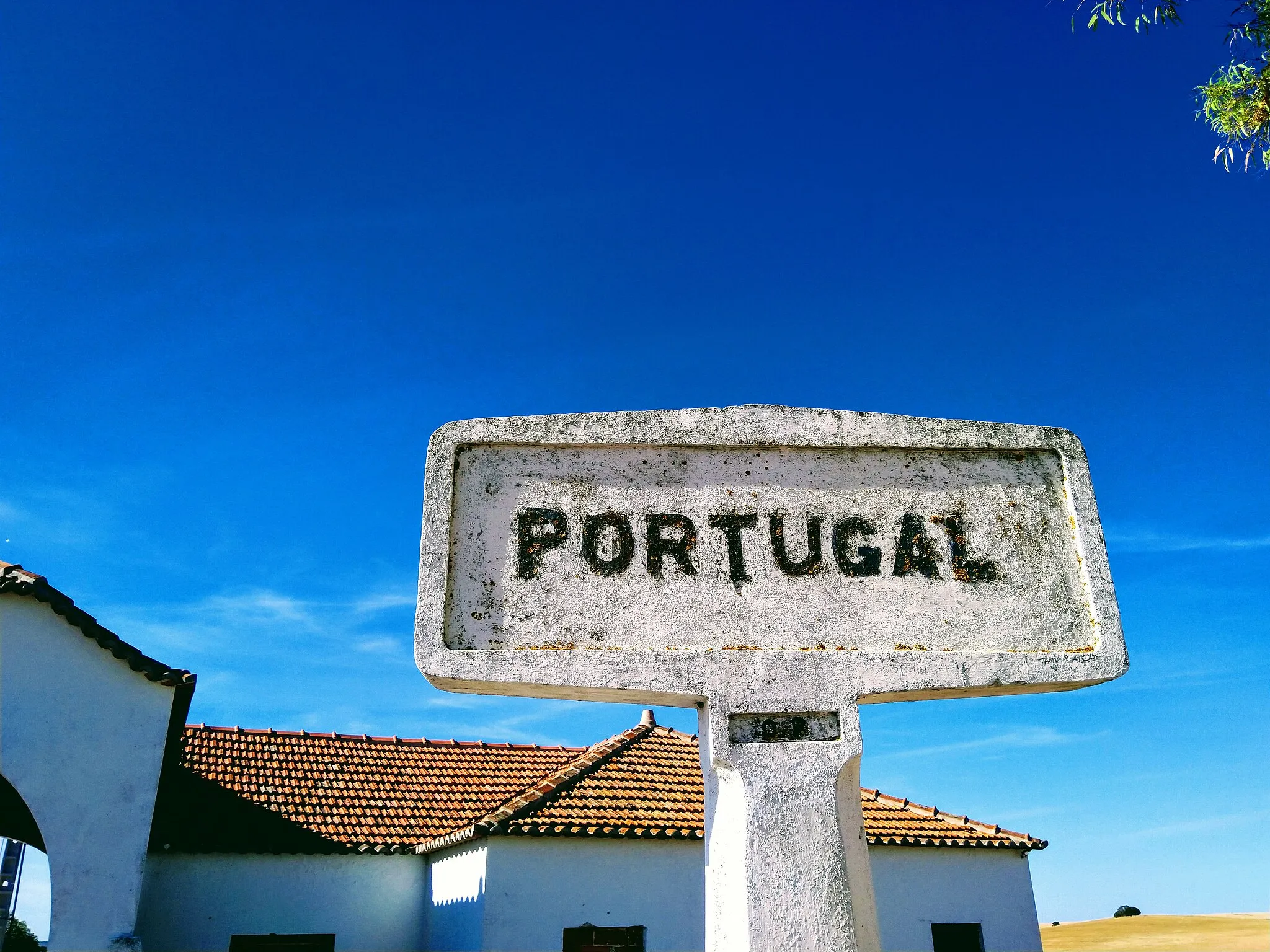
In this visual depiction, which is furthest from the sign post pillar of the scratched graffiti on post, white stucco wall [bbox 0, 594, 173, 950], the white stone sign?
white stucco wall [bbox 0, 594, 173, 950]

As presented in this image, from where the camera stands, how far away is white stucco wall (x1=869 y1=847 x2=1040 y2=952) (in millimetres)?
12586

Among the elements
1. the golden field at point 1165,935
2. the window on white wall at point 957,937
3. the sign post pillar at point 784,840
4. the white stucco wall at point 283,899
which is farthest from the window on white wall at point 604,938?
the golden field at point 1165,935

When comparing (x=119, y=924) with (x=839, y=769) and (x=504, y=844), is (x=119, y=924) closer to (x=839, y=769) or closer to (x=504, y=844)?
(x=504, y=844)

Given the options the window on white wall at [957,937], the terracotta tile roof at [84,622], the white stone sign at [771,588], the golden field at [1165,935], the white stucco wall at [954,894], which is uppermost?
the terracotta tile roof at [84,622]

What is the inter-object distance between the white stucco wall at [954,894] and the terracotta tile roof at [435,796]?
25cm

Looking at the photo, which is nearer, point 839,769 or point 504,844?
point 839,769

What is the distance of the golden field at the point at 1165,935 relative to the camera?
20.7 metres

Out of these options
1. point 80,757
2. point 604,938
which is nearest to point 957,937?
point 604,938

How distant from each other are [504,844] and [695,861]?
266 cm

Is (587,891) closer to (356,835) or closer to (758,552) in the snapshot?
(356,835)

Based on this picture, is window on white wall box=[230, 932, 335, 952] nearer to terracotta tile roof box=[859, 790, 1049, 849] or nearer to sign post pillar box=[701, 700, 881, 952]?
terracotta tile roof box=[859, 790, 1049, 849]

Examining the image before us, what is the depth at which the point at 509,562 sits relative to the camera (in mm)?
3285

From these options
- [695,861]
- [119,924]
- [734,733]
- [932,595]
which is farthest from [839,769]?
[695,861]

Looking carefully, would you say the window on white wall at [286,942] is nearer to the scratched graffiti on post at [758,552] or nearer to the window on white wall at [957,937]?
the window on white wall at [957,937]
